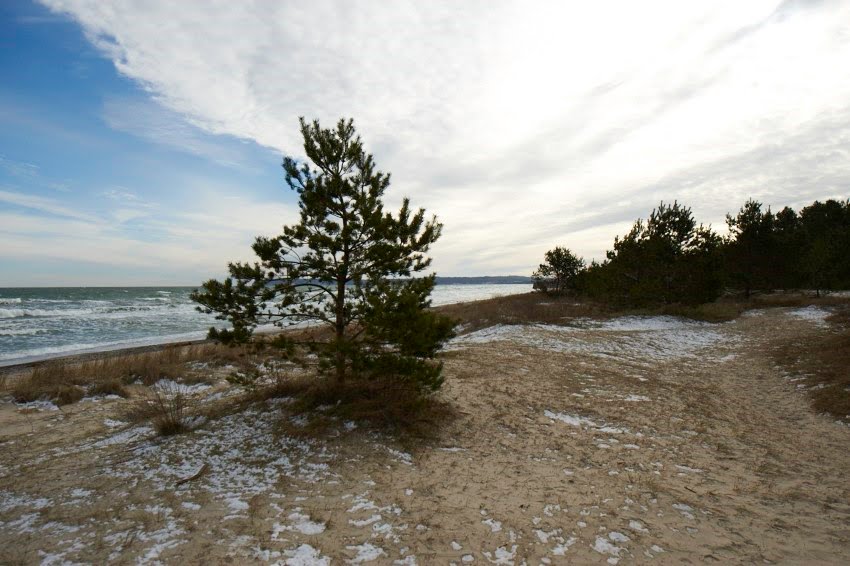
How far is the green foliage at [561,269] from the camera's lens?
119ft

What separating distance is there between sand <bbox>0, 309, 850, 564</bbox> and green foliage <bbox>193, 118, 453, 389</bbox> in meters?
1.35

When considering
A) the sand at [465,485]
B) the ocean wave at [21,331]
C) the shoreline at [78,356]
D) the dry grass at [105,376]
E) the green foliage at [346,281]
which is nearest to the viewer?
the sand at [465,485]

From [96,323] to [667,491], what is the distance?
38885mm

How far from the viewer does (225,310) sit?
6.42 meters

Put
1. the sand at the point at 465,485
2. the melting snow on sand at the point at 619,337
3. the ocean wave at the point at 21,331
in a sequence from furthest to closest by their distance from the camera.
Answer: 1. the ocean wave at the point at 21,331
2. the melting snow on sand at the point at 619,337
3. the sand at the point at 465,485

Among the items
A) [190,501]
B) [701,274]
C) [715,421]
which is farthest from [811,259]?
[190,501]

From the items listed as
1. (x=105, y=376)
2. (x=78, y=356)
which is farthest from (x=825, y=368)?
(x=78, y=356)

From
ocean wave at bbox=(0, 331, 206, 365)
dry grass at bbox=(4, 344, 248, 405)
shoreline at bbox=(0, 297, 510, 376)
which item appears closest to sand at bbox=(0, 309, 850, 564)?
dry grass at bbox=(4, 344, 248, 405)

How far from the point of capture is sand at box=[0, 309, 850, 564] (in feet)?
11.7

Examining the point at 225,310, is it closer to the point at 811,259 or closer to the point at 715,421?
the point at 715,421

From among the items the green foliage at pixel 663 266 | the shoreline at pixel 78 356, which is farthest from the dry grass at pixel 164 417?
the green foliage at pixel 663 266

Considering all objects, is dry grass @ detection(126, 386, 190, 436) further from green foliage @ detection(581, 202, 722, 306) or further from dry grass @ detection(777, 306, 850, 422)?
green foliage @ detection(581, 202, 722, 306)

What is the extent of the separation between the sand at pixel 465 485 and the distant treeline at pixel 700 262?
45.3 ft

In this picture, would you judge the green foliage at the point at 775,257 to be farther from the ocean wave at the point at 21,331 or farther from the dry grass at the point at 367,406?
the ocean wave at the point at 21,331
